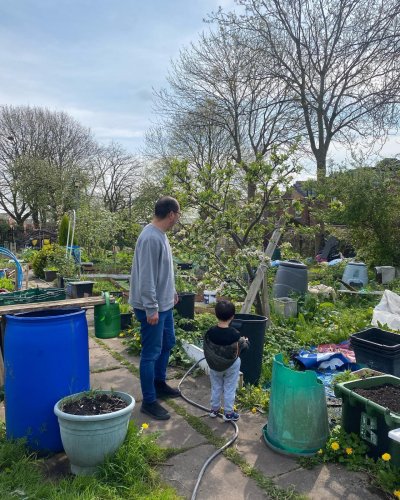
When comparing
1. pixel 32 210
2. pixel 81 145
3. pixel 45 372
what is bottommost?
pixel 45 372

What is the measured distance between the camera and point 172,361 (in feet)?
14.8

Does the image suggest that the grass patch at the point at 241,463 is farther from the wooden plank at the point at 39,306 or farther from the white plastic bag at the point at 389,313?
the white plastic bag at the point at 389,313

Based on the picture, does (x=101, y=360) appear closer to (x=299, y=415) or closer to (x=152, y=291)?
(x=152, y=291)

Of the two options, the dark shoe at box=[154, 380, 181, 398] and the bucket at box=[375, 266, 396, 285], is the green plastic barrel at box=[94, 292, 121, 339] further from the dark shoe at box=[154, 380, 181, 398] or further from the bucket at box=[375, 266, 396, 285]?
the bucket at box=[375, 266, 396, 285]

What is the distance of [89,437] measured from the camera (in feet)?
7.70

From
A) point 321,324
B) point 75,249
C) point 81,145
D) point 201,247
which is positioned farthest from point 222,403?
point 81,145

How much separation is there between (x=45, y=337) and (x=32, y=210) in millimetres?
28751

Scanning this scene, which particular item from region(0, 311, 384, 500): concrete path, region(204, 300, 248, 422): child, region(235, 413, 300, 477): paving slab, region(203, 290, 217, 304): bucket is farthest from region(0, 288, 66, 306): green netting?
region(203, 290, 217, 304): bucket

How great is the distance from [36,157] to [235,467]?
102 feet

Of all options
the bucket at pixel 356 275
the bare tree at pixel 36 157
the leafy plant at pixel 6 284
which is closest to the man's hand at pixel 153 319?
the leafy plant at pixel 6 284

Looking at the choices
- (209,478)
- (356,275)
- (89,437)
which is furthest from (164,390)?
(356,275)

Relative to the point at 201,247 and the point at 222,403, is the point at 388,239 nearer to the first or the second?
the point at 201,247

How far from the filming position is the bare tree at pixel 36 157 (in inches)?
1052

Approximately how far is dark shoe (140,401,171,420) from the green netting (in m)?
1.48
